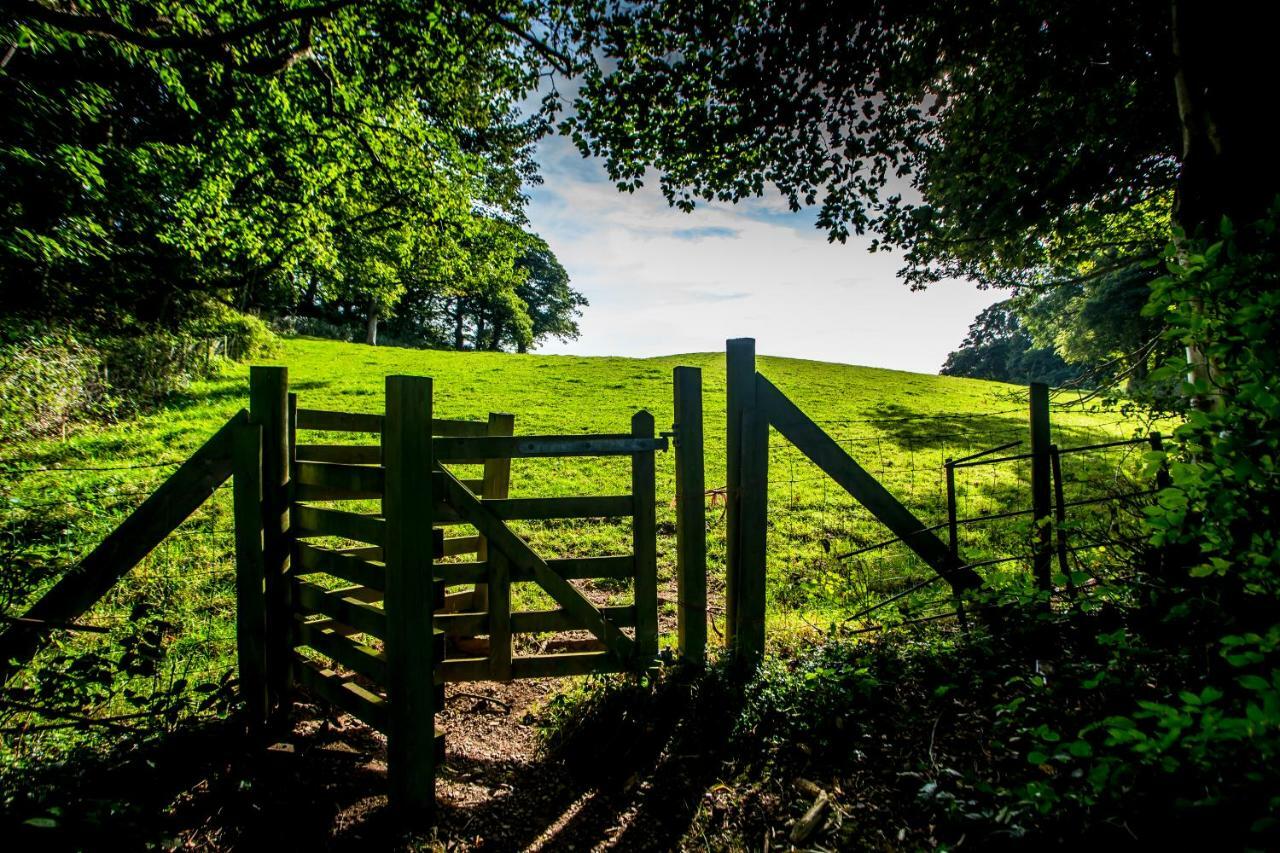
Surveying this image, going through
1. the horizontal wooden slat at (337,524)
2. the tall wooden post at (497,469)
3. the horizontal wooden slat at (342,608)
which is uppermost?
the tall wooden post at (497,469)

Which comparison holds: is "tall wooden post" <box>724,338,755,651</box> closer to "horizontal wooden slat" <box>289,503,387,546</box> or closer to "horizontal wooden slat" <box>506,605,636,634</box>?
"horizontal wooden slat" <box>506,605,636,634</box>

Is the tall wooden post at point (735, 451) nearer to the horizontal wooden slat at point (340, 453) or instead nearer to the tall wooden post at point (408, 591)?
the tall wooden post at point (408, 591)

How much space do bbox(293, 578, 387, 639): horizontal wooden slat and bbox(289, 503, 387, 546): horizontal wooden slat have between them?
38 cm

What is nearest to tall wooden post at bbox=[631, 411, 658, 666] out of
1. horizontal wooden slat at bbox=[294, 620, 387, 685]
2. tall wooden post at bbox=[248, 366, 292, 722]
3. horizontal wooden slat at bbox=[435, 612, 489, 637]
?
horizontal wooden slat at bbox=[435, 612, 489, 637]

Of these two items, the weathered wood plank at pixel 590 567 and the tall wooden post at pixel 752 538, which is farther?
the tall wooden post at pixel 752 538

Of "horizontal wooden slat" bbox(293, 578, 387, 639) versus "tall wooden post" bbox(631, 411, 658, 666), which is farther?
"tall wooden post" bbox(631, 411, 658, 666)

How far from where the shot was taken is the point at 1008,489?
11305 millimetres

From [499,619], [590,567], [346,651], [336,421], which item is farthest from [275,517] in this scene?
[590,567]

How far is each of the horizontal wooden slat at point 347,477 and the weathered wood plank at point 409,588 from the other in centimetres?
20

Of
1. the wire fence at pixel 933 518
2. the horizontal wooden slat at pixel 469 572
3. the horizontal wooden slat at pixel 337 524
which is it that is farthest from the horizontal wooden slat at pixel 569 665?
the wire fence at pixel 933 518

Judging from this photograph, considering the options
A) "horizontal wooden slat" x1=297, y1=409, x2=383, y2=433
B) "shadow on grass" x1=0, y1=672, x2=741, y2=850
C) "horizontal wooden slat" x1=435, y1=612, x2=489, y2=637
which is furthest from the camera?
"horizontal wooden slat" x1=435, y1=612, x2=489, y2=637

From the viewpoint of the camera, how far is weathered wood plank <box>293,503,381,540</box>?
3.12 m

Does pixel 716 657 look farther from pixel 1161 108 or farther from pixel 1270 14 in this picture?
pixel 1161 108

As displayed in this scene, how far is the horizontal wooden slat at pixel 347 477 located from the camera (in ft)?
10.4
